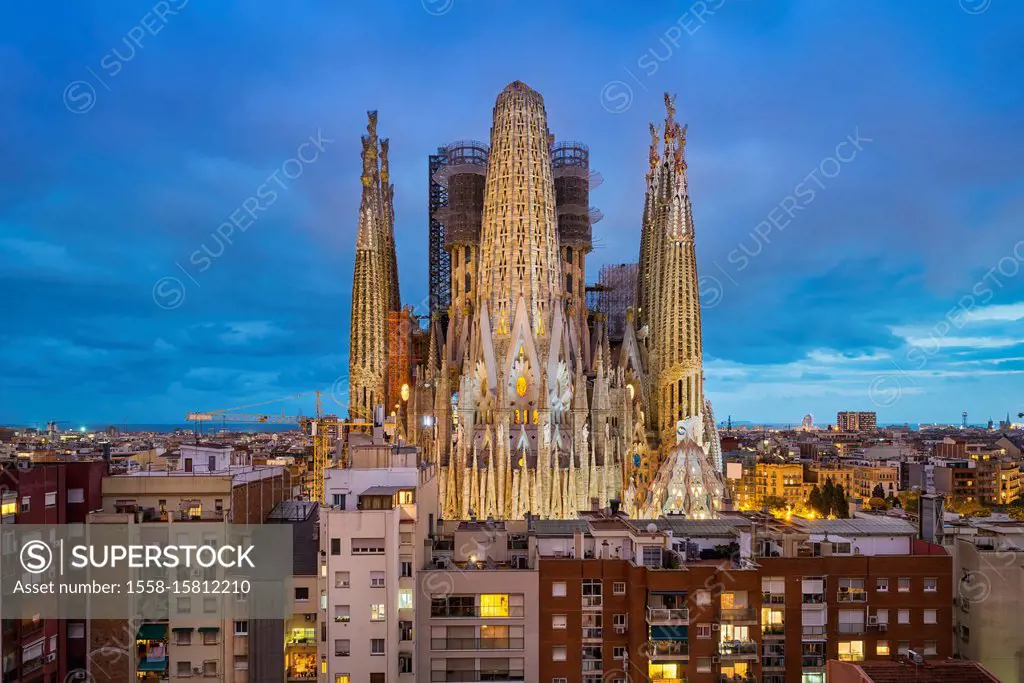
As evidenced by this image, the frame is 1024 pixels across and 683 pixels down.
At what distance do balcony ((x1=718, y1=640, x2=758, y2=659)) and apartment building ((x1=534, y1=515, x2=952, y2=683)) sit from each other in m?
0.02

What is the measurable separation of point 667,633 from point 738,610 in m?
1.70

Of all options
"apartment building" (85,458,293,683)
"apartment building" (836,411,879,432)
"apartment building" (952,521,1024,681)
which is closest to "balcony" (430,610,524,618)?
"apartment building" (85,458,293,683)

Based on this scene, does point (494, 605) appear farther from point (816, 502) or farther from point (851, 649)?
point (816, 502)

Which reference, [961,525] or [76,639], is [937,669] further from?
[76,639]

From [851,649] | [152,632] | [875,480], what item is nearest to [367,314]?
[152,632]

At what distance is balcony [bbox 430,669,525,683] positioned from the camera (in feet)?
65.8

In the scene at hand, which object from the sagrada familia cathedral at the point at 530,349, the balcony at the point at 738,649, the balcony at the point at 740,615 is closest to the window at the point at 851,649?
the balcony at the point at 738,649

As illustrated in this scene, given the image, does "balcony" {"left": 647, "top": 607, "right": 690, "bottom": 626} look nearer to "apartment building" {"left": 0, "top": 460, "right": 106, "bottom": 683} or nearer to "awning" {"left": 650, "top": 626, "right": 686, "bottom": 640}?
"awning" {"left": 650, "top": 626, "right": 686, "bottom": 640}

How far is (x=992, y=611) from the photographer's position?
65.3 ft

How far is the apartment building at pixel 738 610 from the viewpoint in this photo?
1928 centimetres

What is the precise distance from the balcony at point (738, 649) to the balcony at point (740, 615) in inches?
18.8

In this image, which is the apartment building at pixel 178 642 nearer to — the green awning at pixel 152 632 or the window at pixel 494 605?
the green awning at pixel 152 632

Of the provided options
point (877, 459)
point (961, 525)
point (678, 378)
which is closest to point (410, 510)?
point (961, 525)

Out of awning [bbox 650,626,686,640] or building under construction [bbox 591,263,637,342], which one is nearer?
awning [bbox 650,626,686,640]
